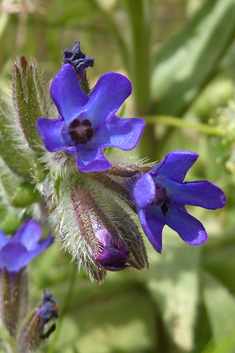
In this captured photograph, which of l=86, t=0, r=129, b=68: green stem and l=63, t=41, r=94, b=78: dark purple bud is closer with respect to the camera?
l=63, t=41, r=94, b=78: dark purple bud

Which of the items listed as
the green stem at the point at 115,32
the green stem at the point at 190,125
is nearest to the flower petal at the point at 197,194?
the green stem at the point at 190,125

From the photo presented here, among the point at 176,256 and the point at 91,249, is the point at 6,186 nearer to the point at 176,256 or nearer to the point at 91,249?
the point at 91,249

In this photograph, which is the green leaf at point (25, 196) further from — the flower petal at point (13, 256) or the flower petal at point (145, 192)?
the flower petal at point (145, 192)

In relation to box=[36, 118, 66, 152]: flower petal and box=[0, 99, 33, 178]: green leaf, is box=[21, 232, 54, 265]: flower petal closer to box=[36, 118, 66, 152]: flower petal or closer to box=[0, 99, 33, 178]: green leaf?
box=[0, 99, 33, 178]: green leaf

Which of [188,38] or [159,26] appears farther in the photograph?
[159,26]

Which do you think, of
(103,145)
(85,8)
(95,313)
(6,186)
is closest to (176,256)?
(95,313)

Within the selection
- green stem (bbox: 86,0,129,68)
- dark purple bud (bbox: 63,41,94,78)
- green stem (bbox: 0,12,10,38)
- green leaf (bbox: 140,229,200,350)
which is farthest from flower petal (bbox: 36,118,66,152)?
green stem (bbox: 0,12,10,38)

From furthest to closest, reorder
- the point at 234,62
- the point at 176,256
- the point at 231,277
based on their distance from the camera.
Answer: the point at 234,62 → the point at 231,277 → the point at 176,256

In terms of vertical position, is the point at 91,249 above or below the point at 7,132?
below

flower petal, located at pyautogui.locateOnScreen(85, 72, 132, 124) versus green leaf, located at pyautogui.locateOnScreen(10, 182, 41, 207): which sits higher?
flower petal, located at pyautogui.locateOnScreen(85, 72, 132, 124)
